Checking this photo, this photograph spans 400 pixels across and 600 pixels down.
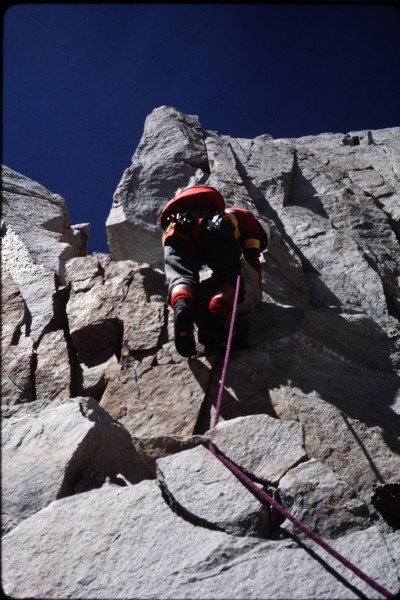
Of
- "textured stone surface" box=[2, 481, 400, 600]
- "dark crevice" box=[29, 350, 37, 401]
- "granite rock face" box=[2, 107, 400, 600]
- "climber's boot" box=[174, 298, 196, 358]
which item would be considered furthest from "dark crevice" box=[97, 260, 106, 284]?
"textured stone surface" box=[2, 481, 400, 600]

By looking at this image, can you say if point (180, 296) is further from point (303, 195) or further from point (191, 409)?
point (303, 195)

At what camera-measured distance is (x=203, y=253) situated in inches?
211

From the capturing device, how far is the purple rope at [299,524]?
2363mm

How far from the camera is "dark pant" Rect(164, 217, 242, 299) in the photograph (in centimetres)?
509

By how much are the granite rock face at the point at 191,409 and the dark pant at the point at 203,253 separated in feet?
1.51

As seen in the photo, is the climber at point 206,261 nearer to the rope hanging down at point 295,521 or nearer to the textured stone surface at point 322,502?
the rope hanging down at point 295,521

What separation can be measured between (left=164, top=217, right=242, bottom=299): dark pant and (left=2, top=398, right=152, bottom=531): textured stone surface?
1.63 m

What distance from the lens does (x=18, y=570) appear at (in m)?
2.66

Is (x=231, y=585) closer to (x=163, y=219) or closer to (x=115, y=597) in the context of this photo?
(x=115, y=597)

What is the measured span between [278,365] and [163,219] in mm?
1886

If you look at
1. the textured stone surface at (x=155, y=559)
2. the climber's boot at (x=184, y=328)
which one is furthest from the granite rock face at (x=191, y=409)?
the climber's boot at (x=184, y=328)

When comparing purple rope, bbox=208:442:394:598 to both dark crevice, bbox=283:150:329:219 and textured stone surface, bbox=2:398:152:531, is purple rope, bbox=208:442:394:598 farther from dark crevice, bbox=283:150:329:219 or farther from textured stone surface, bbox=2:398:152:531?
dark crevice, bbox=283:150:329:219

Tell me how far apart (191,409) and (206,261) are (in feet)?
4.79

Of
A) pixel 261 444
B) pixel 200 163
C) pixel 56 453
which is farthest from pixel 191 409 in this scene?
pixel 200 163
